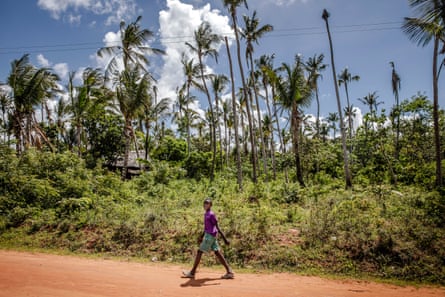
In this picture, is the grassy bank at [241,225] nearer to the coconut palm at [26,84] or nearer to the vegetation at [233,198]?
the vegetation at [233,198]

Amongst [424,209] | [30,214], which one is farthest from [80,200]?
[424,209]

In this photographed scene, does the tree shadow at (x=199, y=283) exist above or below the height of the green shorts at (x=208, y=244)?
below

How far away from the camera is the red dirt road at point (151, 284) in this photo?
4758 millimetres

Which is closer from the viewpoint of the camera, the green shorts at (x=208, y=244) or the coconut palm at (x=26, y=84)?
the green shorts at (x=208, y=244)

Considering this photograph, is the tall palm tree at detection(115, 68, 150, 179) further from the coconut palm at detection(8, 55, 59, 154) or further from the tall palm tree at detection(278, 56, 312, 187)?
the tall palm tree at detection(278, 56, 312, 187)

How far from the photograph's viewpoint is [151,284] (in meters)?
5.29

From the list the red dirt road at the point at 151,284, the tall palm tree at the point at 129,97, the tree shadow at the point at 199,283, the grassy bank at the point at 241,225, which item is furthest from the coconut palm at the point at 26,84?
the tree shadow at the point at 199,283

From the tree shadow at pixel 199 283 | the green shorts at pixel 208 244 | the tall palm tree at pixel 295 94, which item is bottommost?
the tree shadow at pixel 199 283

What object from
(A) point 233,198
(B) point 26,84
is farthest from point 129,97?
(A) point 233,198

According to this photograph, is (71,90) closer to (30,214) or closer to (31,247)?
(30,214)

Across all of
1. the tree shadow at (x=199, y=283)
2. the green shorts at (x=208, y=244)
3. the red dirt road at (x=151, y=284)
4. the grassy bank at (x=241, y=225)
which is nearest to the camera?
the red dirt road at (x=151, y=284)

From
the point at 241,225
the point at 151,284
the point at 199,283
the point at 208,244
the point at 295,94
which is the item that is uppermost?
the point at 295,94

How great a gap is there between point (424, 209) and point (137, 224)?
962cm

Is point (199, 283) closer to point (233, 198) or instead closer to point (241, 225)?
point (241, 225)
